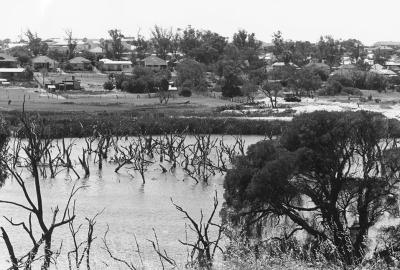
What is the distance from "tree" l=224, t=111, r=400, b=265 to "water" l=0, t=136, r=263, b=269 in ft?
13.6

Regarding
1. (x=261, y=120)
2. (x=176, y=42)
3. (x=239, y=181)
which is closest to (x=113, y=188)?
(x=239, y=181)

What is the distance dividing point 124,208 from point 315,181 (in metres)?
15.7

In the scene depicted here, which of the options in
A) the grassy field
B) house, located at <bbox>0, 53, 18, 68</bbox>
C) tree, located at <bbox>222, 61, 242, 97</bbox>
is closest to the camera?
the grassy field

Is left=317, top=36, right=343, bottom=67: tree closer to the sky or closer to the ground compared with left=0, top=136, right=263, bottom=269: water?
closer to the sky

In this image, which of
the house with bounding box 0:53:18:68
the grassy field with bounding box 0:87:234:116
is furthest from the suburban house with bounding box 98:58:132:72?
the grassy field with bounding box 0:87:234:116

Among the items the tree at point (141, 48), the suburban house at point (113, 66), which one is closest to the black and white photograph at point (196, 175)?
the suburban house at point (113, 66)

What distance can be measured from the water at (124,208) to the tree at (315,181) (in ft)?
13.6

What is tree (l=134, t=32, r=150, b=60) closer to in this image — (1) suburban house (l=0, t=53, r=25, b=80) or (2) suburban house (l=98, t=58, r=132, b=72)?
(2) suburban house (l=98, t=58, r=132, b=72)

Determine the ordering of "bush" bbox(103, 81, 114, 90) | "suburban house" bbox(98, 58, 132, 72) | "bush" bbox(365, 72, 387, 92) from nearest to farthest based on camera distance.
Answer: "bush" bbox(103, 81, 114, 90) < "bush" bbox(365, 72, 387, 92) < "suburban house" bbox(98, 58, 132, 72)

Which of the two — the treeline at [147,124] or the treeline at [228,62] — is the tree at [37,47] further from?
the treeline at [147,124]

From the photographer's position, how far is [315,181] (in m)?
28.8

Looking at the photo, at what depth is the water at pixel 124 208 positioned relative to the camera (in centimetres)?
3125

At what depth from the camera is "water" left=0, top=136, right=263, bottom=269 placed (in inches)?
1230

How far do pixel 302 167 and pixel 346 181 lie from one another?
2.19 m
